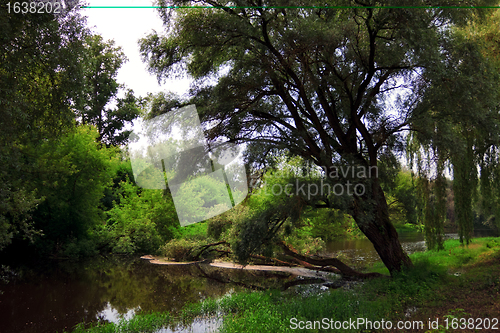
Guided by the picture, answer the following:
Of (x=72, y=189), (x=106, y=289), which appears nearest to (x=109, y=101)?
(x=72, y=189)

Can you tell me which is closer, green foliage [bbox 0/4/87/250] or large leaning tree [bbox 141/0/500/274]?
green foliage [bbox 0/4/87/250]

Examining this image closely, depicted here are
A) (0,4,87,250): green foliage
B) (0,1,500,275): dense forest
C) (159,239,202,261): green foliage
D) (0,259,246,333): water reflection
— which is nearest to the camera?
(0,4,87,250): green foliage

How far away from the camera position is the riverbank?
6.47m

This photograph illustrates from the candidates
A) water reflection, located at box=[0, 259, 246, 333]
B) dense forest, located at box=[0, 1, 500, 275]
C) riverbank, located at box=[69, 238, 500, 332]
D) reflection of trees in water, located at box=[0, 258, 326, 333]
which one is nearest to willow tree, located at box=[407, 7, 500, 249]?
dense forest, located at box=[0, 1, 500, 275]

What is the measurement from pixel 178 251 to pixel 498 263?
13357 mm

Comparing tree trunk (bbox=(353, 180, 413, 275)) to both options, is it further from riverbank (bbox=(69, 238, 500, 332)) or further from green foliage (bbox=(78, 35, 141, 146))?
green foliage (bbox=(78, 35, 141, 146))

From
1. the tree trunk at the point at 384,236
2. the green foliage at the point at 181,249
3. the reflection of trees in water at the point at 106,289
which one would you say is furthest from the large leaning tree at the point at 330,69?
the green foliage at the point at 181,249

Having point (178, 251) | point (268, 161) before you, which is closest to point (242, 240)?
point (268, 161)

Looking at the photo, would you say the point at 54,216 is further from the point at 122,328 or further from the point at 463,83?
the point at 463,83

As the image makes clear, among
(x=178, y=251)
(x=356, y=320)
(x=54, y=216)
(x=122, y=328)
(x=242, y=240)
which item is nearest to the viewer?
(x=356, y=320)

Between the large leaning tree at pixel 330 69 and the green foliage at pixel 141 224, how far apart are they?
11231 millimetres

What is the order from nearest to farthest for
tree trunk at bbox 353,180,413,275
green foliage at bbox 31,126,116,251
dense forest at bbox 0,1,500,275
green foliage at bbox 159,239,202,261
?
dense forest at bbox 0,1,500,275
tree trunk at bbox 353,180,413,275
green foliage at bbox 159,239,202,261
green foliage at bbox 31,126,116,251

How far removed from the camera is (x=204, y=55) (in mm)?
10156

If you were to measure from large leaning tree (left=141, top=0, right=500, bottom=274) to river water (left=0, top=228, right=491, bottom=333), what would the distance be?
489 cm
